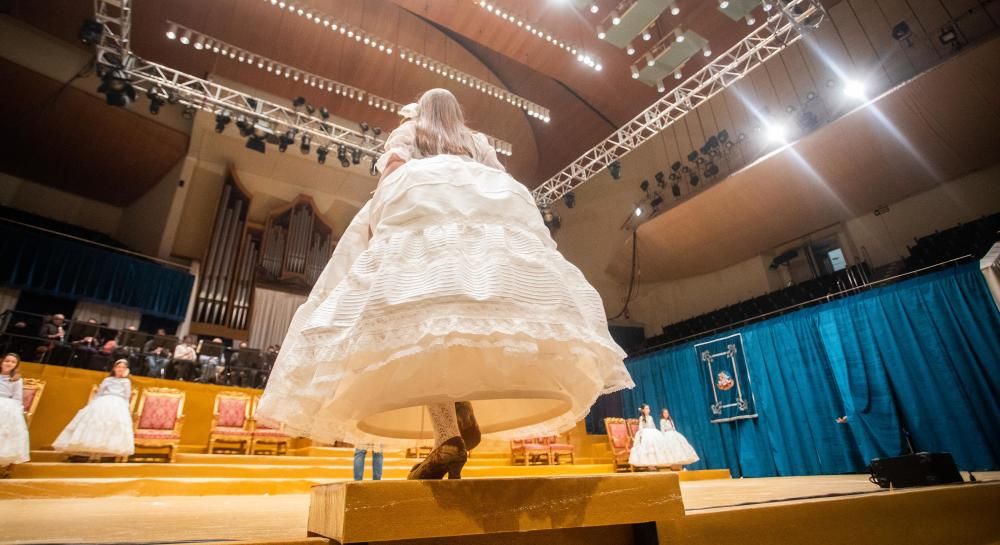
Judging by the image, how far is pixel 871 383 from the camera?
20.3 feet

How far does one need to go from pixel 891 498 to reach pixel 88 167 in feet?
39.2

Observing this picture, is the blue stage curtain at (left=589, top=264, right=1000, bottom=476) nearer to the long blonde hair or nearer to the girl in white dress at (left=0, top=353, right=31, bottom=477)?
the long blonde hair

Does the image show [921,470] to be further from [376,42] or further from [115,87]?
[115,87]

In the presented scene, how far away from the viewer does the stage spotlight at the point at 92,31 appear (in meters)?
5.33

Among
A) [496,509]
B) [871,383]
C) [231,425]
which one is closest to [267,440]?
[231,425]

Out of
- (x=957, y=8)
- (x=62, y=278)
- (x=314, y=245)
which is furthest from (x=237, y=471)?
(x=957, y=8)

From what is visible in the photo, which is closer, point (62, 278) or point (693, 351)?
point (62, 278)

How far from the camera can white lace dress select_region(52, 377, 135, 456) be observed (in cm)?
383

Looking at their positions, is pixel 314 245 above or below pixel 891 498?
above

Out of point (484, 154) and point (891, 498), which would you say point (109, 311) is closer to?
point (484, 154)

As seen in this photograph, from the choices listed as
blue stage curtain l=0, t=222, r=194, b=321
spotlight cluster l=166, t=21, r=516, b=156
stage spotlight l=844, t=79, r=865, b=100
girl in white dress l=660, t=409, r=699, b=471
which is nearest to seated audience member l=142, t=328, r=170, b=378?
blue stage curtain l=0, t=222, r=194, b=321

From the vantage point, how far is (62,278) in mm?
7449

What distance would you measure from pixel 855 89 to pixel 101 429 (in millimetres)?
9859

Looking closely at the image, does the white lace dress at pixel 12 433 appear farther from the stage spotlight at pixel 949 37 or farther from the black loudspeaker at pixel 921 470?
the stage spotlight at pixel 949 37
